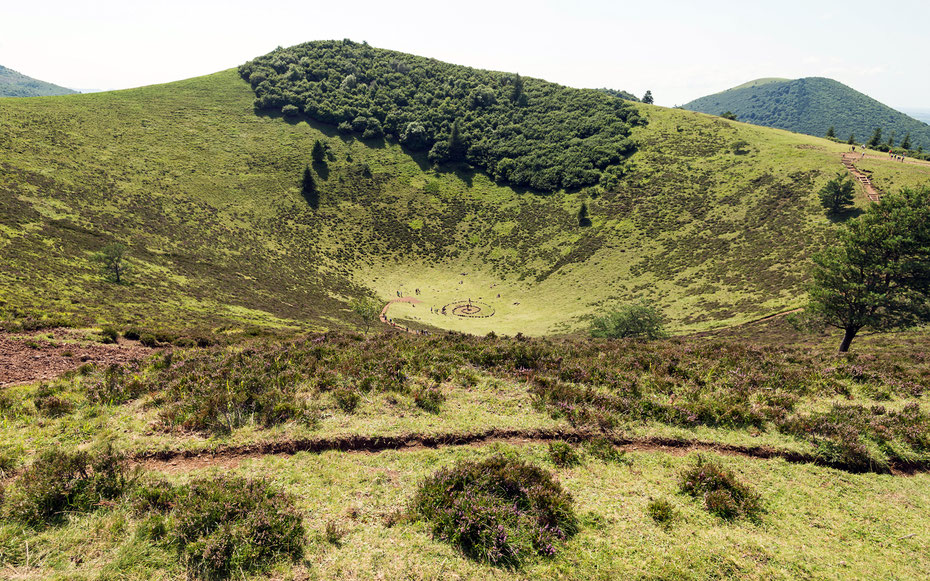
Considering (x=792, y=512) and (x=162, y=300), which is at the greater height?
(x=792, y=512)

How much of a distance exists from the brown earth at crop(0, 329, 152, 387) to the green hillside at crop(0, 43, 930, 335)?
350 centimetres

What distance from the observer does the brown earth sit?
1558cm

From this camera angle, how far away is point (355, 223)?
315ft

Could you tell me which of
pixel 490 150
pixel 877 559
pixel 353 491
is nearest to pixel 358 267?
pixel 490 150

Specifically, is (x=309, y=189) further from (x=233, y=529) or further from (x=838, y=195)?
(x=838, y=195)

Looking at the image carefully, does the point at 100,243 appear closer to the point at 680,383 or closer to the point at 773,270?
the point at 680,383

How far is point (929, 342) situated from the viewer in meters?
25.2

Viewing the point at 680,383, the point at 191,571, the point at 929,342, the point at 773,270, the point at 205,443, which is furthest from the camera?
the point at 773,270

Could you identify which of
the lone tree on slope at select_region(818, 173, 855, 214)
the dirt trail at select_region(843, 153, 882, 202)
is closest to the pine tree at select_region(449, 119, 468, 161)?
the lone tree on slope at select_region(818, 173, 855, 214)

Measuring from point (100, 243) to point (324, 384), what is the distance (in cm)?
6054

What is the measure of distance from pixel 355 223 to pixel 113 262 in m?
54.5

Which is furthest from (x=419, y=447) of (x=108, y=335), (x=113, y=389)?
(x=108, y=335)

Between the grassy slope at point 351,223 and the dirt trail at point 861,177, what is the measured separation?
2768 millimetres

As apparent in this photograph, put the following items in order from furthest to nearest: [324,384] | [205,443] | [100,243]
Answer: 1. [100,243]
2. [324,384]
3. [205,443]
